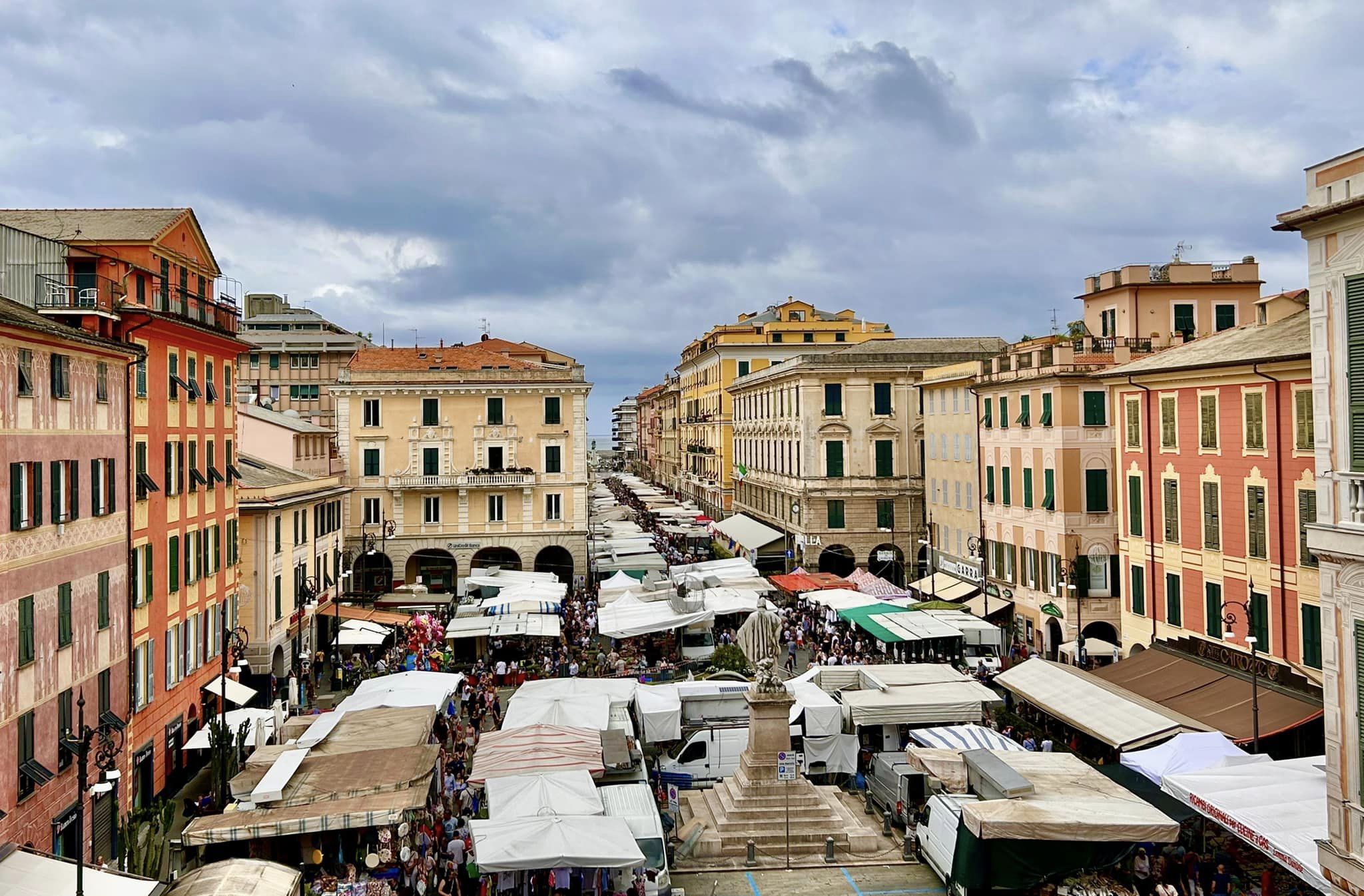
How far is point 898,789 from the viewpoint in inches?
898

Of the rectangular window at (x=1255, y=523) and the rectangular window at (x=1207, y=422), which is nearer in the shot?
the rectangular window at (x=1255, y=523)

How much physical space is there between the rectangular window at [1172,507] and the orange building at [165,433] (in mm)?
26223

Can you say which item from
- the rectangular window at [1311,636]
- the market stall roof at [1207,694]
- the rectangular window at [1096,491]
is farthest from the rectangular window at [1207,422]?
the rectangular window at [1096,491]

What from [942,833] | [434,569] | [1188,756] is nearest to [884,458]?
[434,569]

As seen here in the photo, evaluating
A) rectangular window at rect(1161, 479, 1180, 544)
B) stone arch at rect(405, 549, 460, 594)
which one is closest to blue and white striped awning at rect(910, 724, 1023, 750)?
rectangular window at rect(1161, 479, 1180, 544)

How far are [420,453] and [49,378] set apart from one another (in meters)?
32.7

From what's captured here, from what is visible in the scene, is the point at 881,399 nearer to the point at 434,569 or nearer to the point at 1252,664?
the point at 434,569

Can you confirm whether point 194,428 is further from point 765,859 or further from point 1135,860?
point 1135,860

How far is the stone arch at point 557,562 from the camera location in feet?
177

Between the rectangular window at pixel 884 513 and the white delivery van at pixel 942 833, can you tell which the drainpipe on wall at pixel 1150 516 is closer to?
the white delivery van at pixel 942 833

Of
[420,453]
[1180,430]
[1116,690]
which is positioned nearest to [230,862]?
[1116,690]

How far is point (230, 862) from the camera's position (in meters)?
16.5

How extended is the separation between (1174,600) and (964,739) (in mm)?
9694

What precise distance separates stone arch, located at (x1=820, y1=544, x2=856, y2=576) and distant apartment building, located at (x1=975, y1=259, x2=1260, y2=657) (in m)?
13.7
